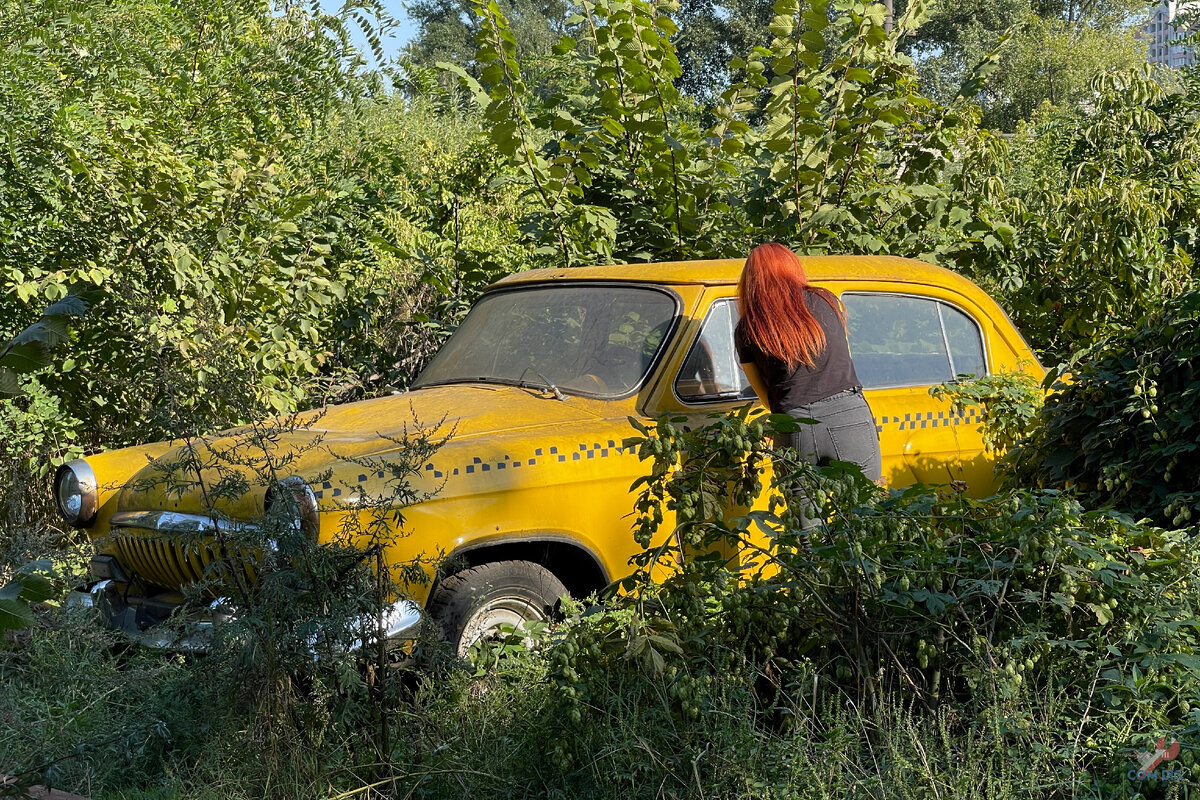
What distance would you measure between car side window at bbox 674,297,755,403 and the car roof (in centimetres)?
16

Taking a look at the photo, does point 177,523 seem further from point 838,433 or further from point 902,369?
point 902,369

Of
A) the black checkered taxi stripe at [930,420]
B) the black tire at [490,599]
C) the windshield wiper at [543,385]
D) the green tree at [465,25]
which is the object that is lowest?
the black tire at [490,599]

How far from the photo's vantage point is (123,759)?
3.66m

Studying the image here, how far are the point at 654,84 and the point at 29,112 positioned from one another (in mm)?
3451

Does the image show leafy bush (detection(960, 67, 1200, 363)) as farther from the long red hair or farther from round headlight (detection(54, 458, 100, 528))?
round headlight (detection(54, 458, 100, 528))

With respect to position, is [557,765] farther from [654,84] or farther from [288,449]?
[654,84]

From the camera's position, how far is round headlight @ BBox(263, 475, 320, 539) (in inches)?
134

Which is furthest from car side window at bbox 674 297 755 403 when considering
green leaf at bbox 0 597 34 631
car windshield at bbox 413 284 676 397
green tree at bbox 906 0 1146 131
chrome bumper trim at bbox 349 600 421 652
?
green tree at bbox 906 0 1146 131

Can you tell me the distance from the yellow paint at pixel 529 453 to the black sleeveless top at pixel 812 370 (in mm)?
292

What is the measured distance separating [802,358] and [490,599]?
152cm

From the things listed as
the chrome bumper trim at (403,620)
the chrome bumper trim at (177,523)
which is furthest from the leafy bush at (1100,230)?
the chrome bumper trim at (177,523)

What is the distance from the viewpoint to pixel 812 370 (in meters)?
4.45

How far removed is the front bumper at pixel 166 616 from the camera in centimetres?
353

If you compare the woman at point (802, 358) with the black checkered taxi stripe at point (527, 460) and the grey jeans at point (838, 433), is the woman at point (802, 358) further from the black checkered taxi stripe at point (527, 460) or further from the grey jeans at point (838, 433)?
the black checkered taxi stripe at point (527, 460)
